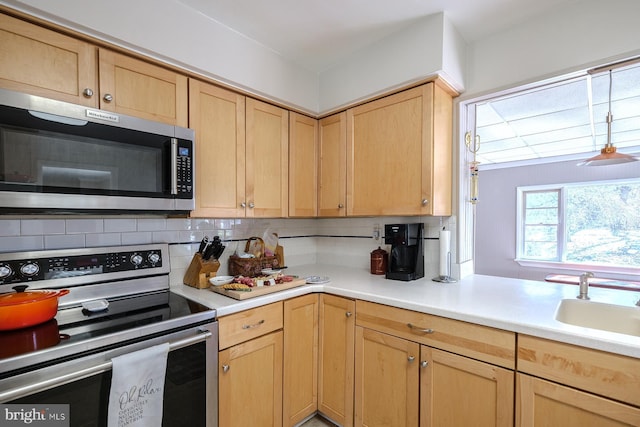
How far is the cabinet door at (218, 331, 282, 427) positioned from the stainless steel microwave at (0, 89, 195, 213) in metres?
0.78

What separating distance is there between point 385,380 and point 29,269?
1.73 m

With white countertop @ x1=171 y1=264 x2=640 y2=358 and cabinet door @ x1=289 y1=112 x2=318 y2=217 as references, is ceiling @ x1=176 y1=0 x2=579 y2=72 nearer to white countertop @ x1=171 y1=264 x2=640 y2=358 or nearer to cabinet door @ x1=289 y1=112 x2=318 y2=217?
cabinet door @ x1=289 y1=112 x2=318 y2=217

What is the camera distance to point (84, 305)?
4.25 feet

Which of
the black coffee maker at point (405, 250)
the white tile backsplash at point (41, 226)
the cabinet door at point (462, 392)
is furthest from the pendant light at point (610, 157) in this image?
the white tile backsplash at point (41, 226)

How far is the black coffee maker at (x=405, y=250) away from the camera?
1.87 metres

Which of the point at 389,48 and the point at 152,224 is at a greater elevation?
the point at 389,48

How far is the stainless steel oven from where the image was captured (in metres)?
0.89

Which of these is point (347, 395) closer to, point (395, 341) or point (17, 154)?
point (395, 341)

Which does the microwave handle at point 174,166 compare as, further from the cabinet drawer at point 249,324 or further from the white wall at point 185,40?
the cabinet drawer at point 249,324

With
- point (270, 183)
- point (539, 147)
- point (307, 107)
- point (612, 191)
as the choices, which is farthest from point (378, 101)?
point (612, 191)

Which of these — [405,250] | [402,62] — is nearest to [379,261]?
[405,250]

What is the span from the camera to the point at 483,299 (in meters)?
1.42

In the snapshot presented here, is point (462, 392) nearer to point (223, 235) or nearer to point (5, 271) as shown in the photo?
point (223, 235)

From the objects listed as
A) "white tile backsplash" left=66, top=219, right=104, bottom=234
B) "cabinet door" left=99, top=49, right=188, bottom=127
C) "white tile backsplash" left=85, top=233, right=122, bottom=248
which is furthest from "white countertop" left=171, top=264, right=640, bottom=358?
"cabinet door" left=99, top=49, right=188, bottom=127
